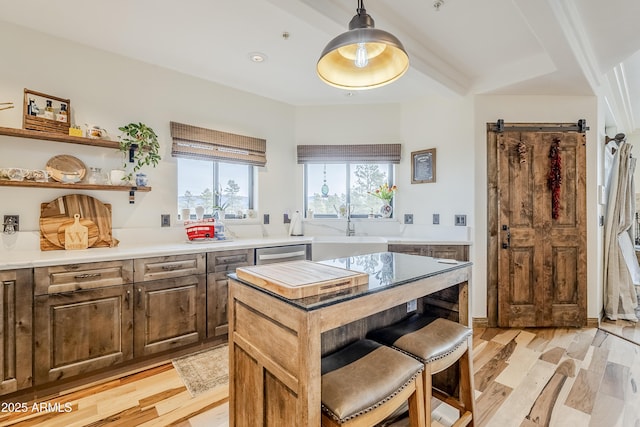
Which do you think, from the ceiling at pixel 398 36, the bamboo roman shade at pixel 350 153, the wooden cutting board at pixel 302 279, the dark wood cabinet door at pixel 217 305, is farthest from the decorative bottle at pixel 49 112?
the bamboo roman shade at pixel 350 153

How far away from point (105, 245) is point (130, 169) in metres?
0.74

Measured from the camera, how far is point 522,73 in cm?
293

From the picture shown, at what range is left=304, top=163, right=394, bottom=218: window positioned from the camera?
13.4 feet

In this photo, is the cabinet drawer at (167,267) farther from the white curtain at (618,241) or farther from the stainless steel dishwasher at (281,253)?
→ the white curtain at (618,241)

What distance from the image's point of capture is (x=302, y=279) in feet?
4.04

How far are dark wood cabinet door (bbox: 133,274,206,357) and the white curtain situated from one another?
451 centimetres

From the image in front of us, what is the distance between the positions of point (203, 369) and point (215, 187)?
1922 mm

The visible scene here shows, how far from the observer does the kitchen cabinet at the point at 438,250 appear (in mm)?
3232

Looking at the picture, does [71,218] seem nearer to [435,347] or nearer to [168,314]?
[168,314]

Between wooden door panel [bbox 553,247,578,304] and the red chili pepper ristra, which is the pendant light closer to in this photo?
the red chili pepper ristra

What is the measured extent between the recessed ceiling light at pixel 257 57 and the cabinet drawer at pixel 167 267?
1.89 metres

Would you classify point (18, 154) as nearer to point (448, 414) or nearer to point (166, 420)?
point (166, 420)

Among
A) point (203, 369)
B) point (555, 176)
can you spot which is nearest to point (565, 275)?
point (555, 176)

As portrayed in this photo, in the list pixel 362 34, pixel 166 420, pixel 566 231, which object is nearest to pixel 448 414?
pixel 166 420
